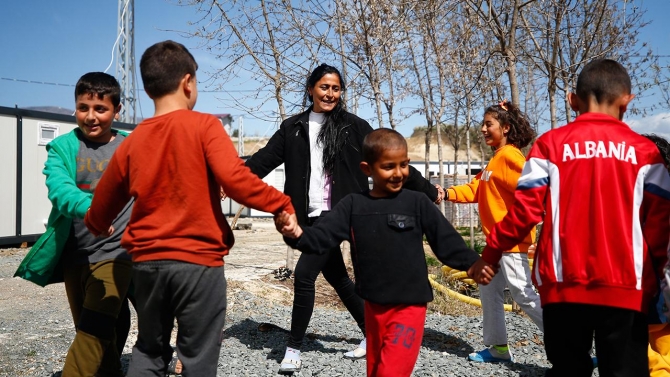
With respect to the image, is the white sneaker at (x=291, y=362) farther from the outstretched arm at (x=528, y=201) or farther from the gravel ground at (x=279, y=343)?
the outstretched arm at (x=528, y=201)

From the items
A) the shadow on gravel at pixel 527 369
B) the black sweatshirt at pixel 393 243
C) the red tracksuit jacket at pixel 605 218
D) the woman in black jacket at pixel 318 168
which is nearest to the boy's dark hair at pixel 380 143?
the black sweatshirt at pixel 393 243

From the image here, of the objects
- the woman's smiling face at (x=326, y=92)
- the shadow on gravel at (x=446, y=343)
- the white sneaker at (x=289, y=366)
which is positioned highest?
the woman's smiling face at (x=326, y=92)

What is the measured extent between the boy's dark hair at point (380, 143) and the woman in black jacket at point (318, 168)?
1083mm

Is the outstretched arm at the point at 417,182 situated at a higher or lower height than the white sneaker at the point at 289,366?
higher

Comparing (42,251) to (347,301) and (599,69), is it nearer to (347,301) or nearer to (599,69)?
(347,301)

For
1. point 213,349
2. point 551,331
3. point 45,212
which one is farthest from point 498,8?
point 45,212

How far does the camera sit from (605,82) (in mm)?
2744

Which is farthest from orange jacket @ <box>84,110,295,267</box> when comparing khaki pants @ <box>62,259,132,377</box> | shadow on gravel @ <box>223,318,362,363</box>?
shadow on gravel @ <box>223,318,362,363</box>

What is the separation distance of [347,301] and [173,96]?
2293 millimetres

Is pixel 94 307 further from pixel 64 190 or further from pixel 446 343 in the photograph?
pixel 446 343

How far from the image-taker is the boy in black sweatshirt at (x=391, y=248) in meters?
3.03

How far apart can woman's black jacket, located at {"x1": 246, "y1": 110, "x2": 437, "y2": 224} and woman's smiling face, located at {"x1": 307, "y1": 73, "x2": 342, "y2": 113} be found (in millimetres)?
129

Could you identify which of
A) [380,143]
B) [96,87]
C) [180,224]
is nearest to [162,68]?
[180,224]

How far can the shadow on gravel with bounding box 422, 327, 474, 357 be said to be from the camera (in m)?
4.74
